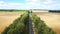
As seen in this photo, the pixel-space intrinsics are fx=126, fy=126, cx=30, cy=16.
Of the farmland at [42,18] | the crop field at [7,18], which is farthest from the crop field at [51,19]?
the crop field at [7,18]

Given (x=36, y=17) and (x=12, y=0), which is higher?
(x=12, y=0)

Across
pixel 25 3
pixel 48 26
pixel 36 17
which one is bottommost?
pixel 48 26

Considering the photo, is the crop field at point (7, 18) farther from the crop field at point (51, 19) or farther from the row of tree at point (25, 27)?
the crop field at point (51, 19)

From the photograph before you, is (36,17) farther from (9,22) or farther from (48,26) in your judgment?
(9,22)

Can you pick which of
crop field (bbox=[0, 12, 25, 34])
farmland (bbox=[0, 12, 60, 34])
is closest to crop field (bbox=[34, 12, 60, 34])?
farmland (bbox=[0, 12, 60, 34])

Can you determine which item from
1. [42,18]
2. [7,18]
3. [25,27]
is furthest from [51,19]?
[7,18]

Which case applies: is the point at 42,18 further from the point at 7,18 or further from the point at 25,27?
the point at 7,18

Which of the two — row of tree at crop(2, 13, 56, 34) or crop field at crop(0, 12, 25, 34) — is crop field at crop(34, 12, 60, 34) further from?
crop field at crop(0, 12, 25, 34)

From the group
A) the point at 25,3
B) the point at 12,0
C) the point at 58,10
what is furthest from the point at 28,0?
the point at 58,10
